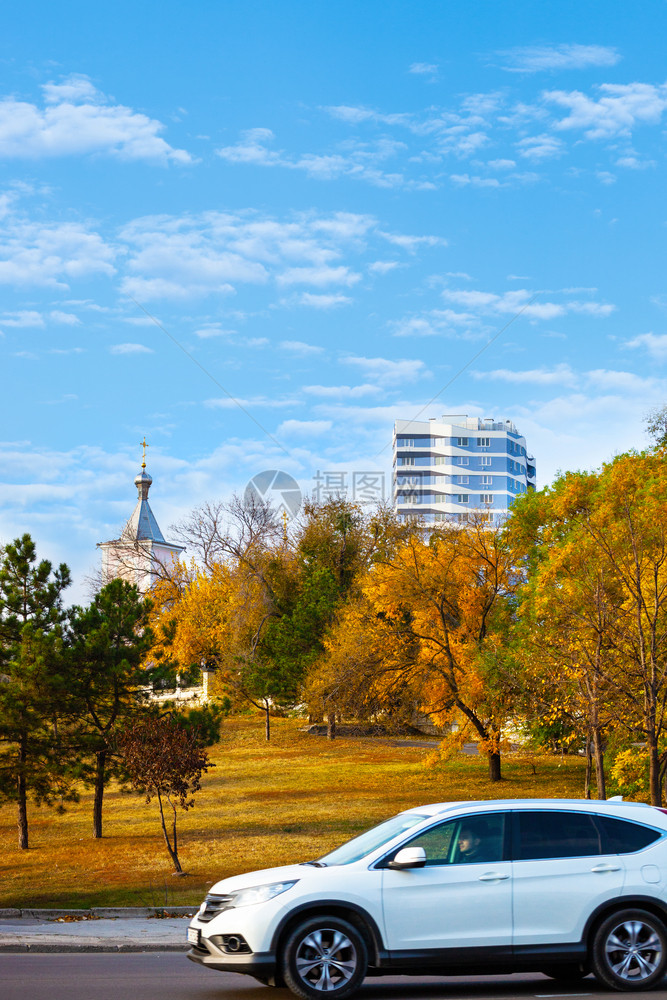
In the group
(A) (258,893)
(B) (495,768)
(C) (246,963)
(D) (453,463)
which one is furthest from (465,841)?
(D) (453,463)

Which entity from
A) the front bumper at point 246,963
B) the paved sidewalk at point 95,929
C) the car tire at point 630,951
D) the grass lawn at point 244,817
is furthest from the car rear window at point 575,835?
the grass lawn at point 244,817

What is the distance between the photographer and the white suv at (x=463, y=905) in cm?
830

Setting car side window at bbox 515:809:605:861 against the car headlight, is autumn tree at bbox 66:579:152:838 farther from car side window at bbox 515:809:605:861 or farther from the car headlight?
car side window at bbox 515:809:605:861

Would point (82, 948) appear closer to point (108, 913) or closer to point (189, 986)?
point (189, 986)

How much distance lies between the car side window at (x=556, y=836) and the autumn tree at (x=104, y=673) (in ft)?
70.2

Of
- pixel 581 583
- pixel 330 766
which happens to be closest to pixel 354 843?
pixel 581 583

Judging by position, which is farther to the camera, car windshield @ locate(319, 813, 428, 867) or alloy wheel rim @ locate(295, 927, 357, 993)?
car windshield @ locate(319, 813, 428, 867)

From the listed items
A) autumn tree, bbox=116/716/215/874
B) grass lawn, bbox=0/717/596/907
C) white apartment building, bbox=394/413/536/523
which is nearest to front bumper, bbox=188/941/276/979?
grass lawn, bbox=0/717/596/907

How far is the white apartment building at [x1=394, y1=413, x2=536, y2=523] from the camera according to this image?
462 ft

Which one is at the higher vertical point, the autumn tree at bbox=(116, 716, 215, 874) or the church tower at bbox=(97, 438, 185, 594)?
the church tower at bbox=(97, 438, 185, 594)

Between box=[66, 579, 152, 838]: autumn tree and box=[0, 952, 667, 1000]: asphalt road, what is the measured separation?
701 inches

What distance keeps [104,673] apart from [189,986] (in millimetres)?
20555

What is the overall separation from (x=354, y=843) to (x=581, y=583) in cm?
1622

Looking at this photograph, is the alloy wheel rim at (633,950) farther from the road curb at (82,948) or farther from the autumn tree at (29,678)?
the autumn tree at (29,678)
